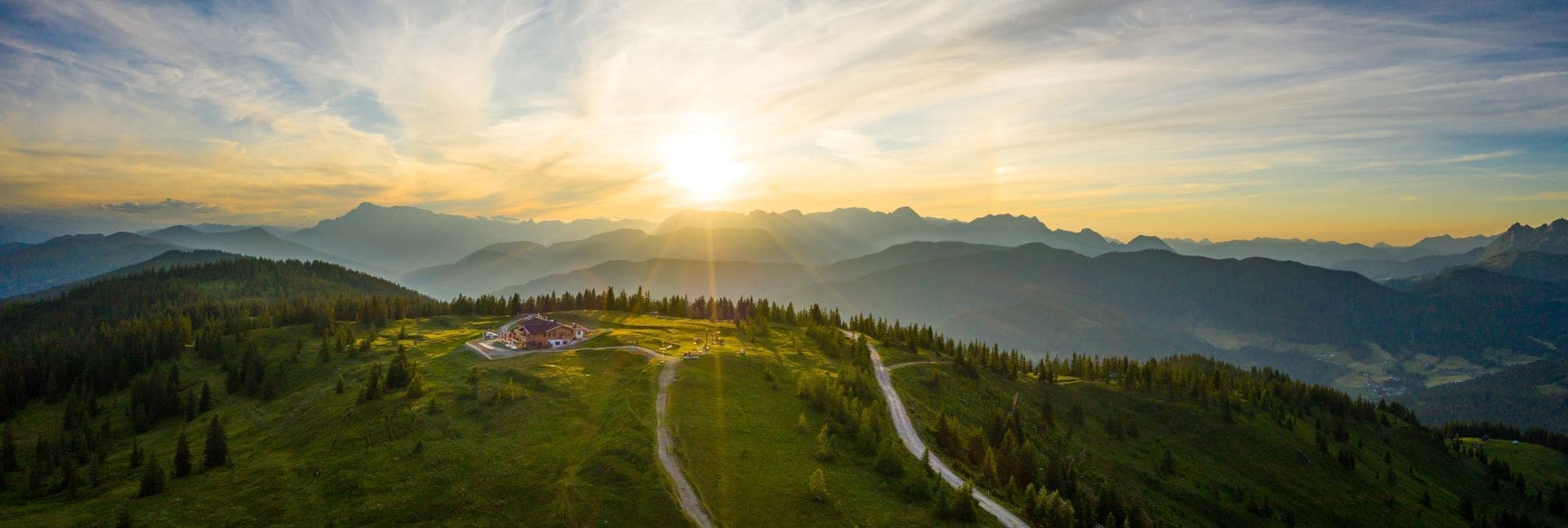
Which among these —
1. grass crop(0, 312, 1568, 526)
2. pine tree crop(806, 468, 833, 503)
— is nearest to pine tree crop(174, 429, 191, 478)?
grass crop(0, 312, 1568, 526)

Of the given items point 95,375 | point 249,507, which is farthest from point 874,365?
point 95,375

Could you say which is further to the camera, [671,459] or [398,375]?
[398,375]

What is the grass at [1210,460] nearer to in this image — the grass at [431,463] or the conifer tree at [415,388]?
the grass at [431,463]

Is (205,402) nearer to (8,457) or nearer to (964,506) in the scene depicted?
(8,457)

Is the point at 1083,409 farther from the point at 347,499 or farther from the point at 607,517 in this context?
the point at 347,499

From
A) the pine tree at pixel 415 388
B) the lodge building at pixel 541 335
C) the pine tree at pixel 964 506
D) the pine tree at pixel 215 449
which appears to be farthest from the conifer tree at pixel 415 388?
the pine tree at pixel 964 506

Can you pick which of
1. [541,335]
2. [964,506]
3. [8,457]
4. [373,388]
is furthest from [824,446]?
[8,457]
